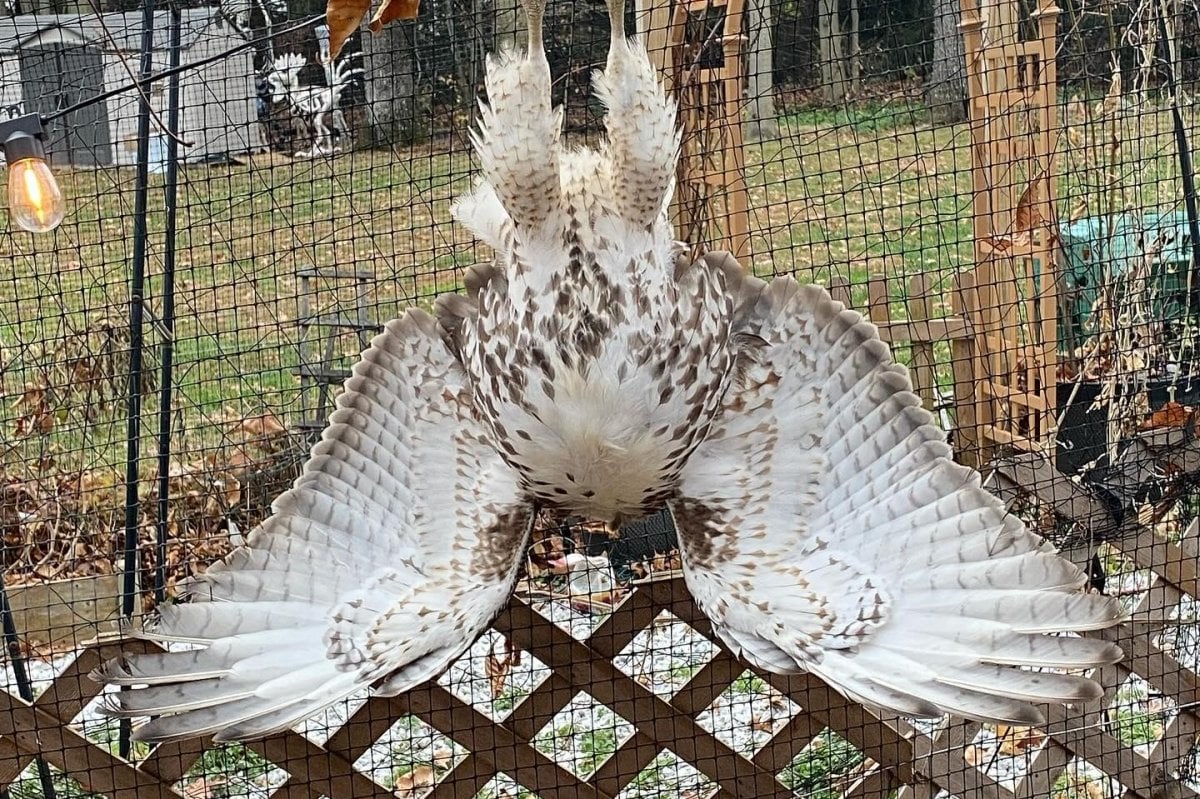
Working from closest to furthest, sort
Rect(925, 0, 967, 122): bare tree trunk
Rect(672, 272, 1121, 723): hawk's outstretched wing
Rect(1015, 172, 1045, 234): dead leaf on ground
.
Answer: Rect(672, 272, 1121, 723): hawk's outstretched wing
Rect(1015, 172, 1045, 234): dead leaf on ground
Rect(925, 0, 967, 122): bare tree trunk

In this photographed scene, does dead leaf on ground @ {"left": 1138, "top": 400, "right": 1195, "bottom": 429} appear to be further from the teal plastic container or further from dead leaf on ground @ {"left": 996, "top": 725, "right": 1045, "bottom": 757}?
dead leaf on ground @ {"left": 996, "top": 725, "right": 1045, "bottom": 757}

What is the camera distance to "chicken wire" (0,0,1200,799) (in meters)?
2.59

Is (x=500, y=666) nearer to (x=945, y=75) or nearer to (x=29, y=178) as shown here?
(x=29, y=178)

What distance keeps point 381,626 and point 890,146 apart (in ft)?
13.2

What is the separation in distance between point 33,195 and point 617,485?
3.45 ft

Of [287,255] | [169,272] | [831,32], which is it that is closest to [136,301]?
[169,272]

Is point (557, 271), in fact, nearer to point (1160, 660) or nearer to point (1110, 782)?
point (1160, 660)

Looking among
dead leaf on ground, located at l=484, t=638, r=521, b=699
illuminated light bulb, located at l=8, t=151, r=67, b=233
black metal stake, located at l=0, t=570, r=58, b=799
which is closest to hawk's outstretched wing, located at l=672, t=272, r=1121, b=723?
dead leaf on ground, located at l=484, t=638, r=521, b=699

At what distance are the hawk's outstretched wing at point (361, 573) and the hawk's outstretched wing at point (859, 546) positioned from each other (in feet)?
1.28

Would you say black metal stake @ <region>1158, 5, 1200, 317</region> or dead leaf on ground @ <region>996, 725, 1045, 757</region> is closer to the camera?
black metal stake @ <region>1158, 5, 1200, 317</region>

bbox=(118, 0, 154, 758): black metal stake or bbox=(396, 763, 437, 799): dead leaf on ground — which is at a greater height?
bbox=(118, 0, 154, 758): black metal stake

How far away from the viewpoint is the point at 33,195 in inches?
85.4

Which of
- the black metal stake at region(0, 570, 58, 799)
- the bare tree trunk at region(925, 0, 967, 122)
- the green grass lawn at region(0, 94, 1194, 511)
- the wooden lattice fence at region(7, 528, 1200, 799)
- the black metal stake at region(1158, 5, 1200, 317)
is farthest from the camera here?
the bare tree trunk at region(925, 0, 967, 122)

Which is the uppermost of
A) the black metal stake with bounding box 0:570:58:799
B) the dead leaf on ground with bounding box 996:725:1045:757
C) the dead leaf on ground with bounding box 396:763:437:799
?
the black metal stake with bounding box 0:570:58:799
